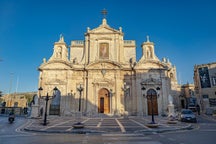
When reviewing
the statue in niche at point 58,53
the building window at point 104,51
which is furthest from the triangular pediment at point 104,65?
the statue in niche at point 58,53

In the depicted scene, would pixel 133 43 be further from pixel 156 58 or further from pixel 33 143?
pixel 33 143

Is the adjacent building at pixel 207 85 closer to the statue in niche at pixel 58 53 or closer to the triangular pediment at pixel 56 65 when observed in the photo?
the triangular pediment at pixel 56 65

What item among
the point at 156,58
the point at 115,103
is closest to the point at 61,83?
the point at 115,103

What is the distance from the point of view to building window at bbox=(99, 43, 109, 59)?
30750 mm

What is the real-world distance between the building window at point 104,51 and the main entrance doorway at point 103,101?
6.28m

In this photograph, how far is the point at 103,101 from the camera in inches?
1109

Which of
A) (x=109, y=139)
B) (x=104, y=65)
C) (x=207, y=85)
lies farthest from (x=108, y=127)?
(x=207, y=85)

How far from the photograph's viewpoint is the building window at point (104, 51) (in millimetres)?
30750

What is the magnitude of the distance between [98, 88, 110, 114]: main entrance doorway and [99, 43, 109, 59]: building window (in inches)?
247

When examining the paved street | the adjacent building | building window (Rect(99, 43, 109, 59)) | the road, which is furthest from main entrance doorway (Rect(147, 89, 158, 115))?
the road

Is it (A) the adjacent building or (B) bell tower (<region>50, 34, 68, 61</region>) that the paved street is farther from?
(A) the adjacent building

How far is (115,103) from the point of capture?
2730 centimetres

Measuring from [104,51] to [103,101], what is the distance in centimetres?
925

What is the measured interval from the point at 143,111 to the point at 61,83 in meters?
14.4
